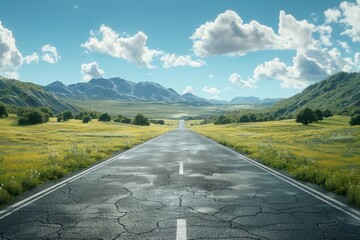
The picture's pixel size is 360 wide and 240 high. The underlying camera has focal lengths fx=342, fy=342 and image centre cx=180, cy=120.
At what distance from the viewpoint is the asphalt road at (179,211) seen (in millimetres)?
5871

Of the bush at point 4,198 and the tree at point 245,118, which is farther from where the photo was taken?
the tree at point 245,118

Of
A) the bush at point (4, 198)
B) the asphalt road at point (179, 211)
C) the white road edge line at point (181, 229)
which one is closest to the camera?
the white road edge line at point (181, 229)

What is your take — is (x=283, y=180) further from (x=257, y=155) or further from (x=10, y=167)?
(x=10, y=167)

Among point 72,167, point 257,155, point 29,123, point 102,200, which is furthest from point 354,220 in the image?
point 29,123

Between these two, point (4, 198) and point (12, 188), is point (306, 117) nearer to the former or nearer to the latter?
point (12, 188)

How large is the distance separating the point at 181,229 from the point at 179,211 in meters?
1.32

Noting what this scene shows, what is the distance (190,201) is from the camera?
8.31m

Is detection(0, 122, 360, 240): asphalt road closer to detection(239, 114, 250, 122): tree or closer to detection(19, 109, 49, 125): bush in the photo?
detection(19, 109, 49, 125): bush

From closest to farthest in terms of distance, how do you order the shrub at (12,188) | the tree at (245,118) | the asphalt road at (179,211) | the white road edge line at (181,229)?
1. the white road edge line at (181,229)
2. the asphalt road at (179,211)
3. the shrub at (12,188)
4. the tree at (245,118)

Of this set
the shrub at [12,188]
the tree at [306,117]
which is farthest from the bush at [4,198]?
the tree at [306,117]

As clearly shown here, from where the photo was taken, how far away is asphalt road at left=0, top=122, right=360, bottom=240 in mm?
5871

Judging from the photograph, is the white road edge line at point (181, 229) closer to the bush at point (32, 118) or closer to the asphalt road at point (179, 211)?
the asphalt road at point (179, 211)

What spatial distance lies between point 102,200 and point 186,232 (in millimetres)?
3390

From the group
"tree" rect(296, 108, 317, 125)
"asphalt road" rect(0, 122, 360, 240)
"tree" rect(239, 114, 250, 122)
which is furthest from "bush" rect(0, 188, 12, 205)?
"tree" rect(239, 114, 250, 122)
